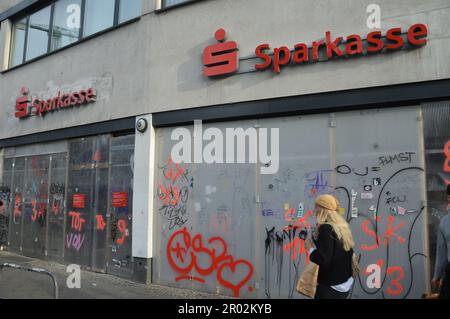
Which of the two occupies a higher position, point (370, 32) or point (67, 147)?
point (370, 32)

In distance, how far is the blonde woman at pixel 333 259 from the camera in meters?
3.70

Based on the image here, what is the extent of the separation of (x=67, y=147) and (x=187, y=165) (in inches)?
157

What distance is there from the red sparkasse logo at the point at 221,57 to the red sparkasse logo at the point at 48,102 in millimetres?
3243

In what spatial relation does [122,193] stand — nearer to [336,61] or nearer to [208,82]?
[208,82]

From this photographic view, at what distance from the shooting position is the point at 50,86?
1061 cm

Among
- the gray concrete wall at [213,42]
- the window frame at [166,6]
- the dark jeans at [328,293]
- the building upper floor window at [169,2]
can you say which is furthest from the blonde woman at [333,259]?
the building upper floor window at [169,2]

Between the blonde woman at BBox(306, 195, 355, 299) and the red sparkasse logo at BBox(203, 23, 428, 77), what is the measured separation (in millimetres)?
3221

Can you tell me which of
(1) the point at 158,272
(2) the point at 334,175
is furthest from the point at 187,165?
(2) the point at 334,175

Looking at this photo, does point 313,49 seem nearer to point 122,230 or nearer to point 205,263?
point 205,263

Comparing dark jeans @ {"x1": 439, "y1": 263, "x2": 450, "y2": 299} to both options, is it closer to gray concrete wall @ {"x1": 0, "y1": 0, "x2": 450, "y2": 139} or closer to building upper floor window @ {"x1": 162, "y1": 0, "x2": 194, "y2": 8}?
gray concrete wall @ {"x1": 0, "y1": 0, "x2": 450, "y2": 139}

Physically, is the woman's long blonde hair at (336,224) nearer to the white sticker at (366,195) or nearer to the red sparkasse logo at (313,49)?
the white sticker at (366,195)

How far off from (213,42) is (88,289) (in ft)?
16.3
